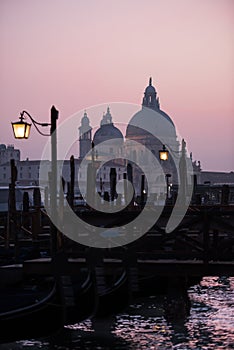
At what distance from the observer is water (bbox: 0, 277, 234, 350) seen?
25.7 feet

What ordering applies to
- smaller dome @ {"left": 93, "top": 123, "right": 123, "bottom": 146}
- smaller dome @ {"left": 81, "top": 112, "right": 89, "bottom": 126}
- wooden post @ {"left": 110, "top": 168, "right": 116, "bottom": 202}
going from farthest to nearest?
1. smaller dome @ {"left": 81, "top": 112, "right": 89, "bottom": 126}
2. smaller dome @ {"left": 93, "top": 123, "right": 123, "bottom": 146}
3. wooden post @ {"left": 110, "top": 168, "right": 116, "bottom": 202}

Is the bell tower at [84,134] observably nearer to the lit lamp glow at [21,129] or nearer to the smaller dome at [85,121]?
the smaller dome at [85,121]

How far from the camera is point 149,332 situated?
854cm

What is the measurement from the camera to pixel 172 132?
69375 mm

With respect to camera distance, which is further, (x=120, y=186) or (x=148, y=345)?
(x=120, y=186)

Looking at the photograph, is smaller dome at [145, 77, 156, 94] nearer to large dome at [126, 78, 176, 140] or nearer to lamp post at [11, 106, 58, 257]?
large dome at [126, 78, 176, 140]

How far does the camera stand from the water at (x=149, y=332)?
7848 millimetres

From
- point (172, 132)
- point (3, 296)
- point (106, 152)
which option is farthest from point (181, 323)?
point (106, 152)

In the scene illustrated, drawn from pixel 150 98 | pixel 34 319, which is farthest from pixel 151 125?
pixel 34 319

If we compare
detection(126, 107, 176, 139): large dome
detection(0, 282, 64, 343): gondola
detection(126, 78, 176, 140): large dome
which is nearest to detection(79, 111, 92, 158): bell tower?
detection(126, 78, 176, 140): large dome

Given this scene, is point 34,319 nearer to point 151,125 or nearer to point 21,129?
point 21,129

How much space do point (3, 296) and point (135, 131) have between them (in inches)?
2493

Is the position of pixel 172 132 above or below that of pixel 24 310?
above

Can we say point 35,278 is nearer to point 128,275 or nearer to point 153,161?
point 128,275
